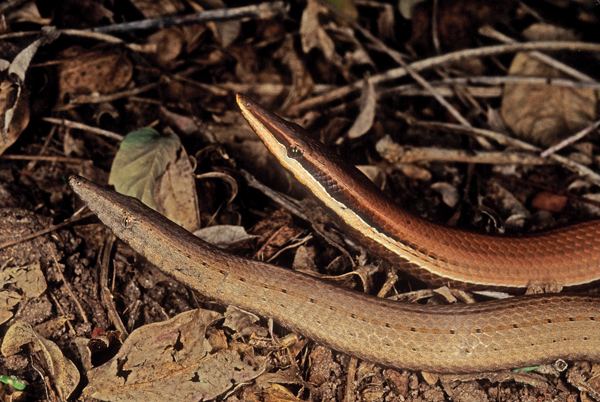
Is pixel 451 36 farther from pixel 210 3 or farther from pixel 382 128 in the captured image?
pixel 210 3

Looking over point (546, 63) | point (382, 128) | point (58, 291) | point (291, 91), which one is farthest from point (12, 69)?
point (546, 63)

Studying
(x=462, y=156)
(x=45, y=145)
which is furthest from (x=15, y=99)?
(x=462, y=156)

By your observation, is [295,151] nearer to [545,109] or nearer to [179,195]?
[179,195]

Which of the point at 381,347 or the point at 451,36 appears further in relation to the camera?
the point at 451,36

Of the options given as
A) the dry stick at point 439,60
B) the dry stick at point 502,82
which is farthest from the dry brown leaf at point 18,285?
the dry stick at point 502,82

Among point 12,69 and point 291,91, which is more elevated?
point 12,69

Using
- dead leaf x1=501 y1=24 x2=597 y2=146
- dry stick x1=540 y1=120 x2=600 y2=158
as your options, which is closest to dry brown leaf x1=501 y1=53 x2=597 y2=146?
dead leaf x1=501 y1=24 x2=597 y2=146

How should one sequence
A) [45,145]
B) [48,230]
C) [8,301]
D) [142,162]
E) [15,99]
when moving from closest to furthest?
1. [8,301]
2. [48,230]
3. [142,162]
4. [15,99]
5. [45,145]

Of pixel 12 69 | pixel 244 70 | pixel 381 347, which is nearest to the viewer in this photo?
pixel 381 347
